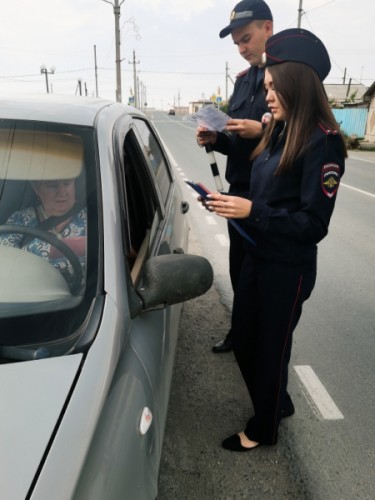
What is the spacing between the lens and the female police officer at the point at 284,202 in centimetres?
164

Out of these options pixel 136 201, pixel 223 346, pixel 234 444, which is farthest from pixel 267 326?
pixel 223 346

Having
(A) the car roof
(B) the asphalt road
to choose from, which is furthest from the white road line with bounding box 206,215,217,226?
(A) the car roof

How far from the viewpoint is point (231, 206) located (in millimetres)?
1765

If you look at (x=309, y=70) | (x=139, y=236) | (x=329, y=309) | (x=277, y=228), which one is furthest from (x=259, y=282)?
(x=329, y=309)

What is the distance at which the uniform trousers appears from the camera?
1.93 meters

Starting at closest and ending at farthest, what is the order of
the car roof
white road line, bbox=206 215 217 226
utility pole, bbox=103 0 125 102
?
the car roof → white road line, bbox=206 215 217 226 → utility pole, bbox=103 0 125 102

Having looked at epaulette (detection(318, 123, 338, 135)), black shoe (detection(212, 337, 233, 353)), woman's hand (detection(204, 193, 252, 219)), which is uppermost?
epaulette (detection(318, 123, 338, 135))

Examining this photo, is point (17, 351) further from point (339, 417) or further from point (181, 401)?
point (339, 417)

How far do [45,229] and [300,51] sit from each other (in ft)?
Answer: 3.80

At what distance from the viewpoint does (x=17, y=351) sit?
1.17 m

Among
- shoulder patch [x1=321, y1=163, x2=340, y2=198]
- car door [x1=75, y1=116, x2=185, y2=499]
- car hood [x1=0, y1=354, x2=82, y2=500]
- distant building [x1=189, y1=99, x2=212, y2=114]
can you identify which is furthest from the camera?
distant building [x1=189, y1=99, x2=212, y2=114]

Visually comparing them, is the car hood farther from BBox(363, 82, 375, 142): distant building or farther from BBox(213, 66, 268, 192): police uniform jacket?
BBox(363, 82, 375, 142): distant building

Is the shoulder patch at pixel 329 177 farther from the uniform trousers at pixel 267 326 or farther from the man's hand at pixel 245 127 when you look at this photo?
the man's hand at pixel 245 127

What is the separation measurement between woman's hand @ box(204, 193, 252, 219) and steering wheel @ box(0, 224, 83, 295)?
0.64 meters
